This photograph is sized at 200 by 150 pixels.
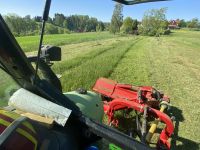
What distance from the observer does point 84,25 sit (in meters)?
107

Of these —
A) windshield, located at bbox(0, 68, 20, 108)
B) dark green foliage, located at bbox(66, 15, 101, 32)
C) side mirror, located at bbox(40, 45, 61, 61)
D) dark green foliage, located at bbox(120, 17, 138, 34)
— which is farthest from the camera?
dark green foliage, located at bbox(66, 15, 101, 32)

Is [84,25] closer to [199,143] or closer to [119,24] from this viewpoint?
[119,24]

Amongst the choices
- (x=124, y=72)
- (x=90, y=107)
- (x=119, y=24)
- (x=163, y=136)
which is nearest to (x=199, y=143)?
(x=163, y=136)

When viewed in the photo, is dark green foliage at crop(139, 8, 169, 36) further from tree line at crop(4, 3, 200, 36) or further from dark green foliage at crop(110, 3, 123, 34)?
dark green foliage at crop(110, 3, 123, 34)

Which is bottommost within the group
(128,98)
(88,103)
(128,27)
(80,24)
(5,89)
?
(80,24)

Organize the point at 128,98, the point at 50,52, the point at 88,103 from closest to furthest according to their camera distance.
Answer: the point at 50,52
the point at 88,103
the point at 128,98

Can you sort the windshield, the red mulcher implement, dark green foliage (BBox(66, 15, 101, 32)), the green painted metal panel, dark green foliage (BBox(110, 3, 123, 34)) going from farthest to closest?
1. dark green foliage (BBox(66, 15, 101, 32))
2. dark green foliage (BBox(110, 3, 123, 34))
3. the red mulcher implement
4. the green painted metal panel
5. the windshield

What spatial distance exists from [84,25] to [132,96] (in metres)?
102

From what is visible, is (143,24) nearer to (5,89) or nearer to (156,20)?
(156,20)

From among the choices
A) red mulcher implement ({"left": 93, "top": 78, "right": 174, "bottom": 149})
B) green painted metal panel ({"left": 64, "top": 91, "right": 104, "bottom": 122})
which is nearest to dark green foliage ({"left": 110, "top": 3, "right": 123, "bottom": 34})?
red mulcher implement ({"left": 93, "top": 78, "right": 174, "bottom": 149})

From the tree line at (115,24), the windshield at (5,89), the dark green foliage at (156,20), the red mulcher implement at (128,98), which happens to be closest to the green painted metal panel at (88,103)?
the windshield at (5,89)

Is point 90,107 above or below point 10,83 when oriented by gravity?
below

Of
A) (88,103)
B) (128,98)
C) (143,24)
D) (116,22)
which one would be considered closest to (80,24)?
(116,22)

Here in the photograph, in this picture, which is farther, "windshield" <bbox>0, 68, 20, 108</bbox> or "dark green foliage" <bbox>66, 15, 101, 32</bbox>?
"dark green foliage" <bbox>66, 15, 101, 32</bbox>
